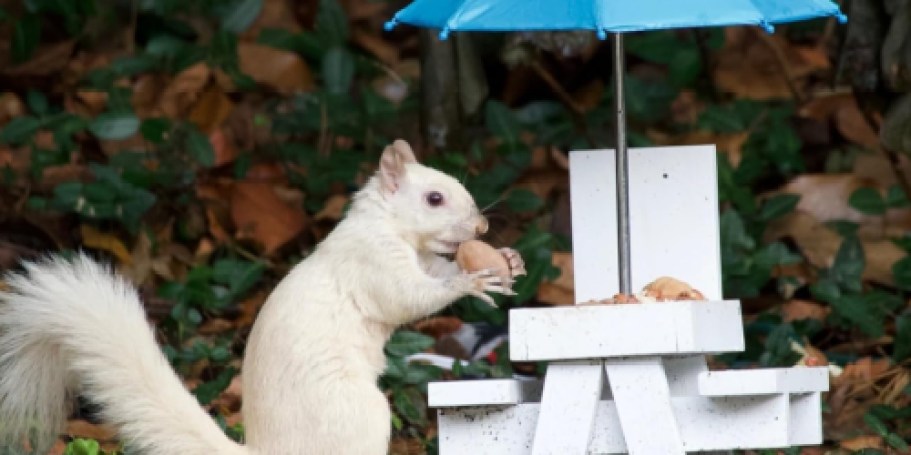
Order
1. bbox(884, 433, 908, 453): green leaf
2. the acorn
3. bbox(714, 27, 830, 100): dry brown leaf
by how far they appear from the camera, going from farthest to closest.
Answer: bbox(714, 27, 830, 100): dry brown leaf
bbox(884, 433, 908, 453): green leaf
the acorn

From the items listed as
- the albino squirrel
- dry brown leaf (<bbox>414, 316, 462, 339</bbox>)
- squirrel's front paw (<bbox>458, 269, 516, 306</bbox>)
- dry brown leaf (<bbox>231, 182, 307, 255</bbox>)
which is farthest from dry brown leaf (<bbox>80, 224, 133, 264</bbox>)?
squirrel's front paw (<bbox>458, 269, 516, 306</bbox>)

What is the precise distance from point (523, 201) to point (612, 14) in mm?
2905

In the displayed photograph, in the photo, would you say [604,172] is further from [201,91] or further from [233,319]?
[201,91]

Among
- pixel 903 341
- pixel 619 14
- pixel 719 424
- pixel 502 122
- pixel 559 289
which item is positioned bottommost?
pixel 719 424

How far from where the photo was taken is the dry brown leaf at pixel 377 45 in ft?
28.6

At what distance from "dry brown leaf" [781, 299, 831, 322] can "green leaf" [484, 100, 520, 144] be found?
4.35ft

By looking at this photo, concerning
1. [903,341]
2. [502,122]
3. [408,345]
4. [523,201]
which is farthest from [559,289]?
[903,341]

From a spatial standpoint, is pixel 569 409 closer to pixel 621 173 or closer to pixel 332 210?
pixel 621 173

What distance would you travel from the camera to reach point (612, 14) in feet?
11.8

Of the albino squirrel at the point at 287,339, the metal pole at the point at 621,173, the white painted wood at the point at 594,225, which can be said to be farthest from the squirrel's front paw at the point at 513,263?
the metal pole at the point at 621,173

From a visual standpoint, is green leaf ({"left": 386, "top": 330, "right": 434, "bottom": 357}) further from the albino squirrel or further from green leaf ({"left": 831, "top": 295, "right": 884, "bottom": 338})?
green leaf ({"left": 831, "top": 295, "right": 884, "bottom": 338})

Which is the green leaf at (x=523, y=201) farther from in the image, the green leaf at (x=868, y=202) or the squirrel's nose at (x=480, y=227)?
the squirrel's nose at (x=480, y=227)

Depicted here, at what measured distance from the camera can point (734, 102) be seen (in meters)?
7.63

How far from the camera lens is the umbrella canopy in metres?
3.56
